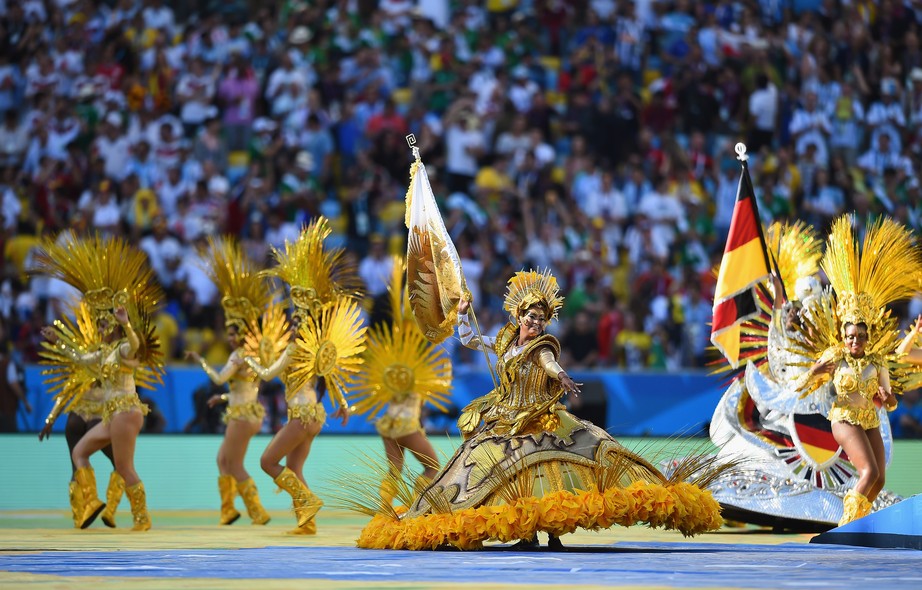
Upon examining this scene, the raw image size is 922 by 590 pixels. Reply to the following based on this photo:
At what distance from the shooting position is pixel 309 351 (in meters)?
11.5

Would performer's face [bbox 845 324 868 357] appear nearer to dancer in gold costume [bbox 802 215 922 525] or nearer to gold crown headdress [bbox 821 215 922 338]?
dancer in gold costume [bbox 802 215 922 525]

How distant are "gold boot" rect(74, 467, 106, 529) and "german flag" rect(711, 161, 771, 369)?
5188 millimetres

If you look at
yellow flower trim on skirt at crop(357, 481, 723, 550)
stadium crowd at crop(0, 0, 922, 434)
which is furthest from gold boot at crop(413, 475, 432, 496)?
stadium crowd at crop(0, 0, 922, 434)

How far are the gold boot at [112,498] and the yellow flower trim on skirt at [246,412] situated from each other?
1.00 meters

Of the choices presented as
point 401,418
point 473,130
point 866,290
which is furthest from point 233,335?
point 473,130

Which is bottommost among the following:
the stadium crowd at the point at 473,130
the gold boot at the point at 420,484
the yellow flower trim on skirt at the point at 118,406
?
the gold boot at the point at 420,484

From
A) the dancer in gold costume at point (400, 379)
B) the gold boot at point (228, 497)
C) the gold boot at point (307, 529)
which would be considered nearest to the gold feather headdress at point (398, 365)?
the dancer in gold costume at point (400, 379)

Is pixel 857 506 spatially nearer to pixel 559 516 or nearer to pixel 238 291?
pixel 559 516

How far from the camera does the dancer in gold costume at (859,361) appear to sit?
391 inches

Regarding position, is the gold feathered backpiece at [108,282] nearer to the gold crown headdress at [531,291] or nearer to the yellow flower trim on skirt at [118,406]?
the yellow flower trim on skirt at [118,406]

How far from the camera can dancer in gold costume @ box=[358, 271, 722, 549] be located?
805cm

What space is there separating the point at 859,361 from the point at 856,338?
0.53ft

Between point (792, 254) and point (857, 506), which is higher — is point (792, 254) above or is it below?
above

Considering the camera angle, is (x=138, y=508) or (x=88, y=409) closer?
(x=138, y=508)
